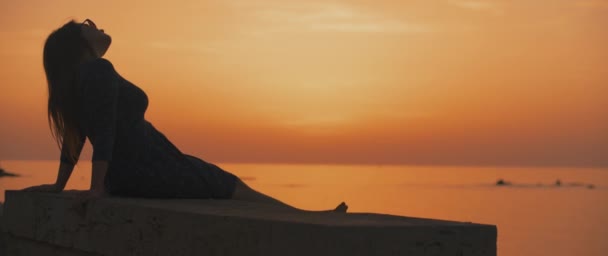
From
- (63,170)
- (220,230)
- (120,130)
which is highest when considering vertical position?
(120,130)

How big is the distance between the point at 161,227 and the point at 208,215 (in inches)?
18.7

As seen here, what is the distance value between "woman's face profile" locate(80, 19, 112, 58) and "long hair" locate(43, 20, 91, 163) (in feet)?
0.10

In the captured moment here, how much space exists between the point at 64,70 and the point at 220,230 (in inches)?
78.9

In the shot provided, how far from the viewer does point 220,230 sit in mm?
4402

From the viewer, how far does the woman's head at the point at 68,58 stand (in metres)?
5.73

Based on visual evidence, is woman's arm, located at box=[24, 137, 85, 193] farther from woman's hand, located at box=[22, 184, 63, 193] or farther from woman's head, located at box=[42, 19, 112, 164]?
woman's head, located at box=[42, 19, 112, 164]

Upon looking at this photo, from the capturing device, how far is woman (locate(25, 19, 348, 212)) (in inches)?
225

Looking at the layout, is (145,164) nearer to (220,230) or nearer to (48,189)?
(48,189)

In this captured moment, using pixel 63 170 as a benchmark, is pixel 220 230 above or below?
below

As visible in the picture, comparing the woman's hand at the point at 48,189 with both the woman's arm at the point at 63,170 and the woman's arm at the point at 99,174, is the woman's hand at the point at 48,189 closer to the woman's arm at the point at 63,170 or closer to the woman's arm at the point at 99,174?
the woman's arm at the point at 63,170

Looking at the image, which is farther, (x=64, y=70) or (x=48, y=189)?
(x=48, y=189)

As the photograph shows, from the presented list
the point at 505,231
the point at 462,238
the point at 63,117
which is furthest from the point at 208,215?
the point at 505,231

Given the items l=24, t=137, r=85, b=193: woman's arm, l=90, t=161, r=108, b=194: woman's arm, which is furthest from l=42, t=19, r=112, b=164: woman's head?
l=90, t=161, r=108, b=194: woman's arm

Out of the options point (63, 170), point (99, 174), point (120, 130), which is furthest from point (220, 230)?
point (63, 170)
